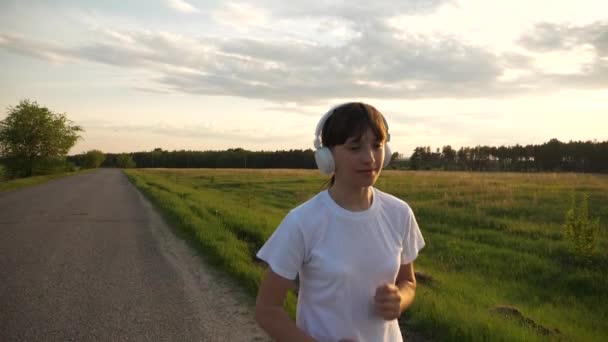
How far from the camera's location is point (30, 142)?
55.6 meters

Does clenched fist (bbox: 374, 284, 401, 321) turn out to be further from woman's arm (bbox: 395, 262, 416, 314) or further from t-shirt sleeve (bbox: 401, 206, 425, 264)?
t-shirt sleeve (bbox: 401, 206, 425, 264)

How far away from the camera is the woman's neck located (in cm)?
180

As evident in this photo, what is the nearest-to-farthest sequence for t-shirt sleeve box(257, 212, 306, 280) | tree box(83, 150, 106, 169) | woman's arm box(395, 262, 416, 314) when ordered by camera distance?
t-shirt sleeve box(257, 212, 306, 280) → woman's arm box(395, 262, 416, 314) → tree box(83, 150, 106, 169)

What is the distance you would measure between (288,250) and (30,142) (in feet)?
209

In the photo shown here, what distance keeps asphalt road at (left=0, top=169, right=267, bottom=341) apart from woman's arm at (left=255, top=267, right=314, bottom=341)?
319 cm

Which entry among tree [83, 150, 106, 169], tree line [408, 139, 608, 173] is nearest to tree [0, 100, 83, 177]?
tree line [408, 139, 608, 173]

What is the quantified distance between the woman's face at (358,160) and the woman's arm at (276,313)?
47 centimetres

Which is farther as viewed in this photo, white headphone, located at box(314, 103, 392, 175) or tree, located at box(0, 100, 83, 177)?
tree, located at box(0, 100, 83, 177)

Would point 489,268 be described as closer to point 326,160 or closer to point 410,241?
point 410,241

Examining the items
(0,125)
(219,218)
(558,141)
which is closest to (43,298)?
(219,218)

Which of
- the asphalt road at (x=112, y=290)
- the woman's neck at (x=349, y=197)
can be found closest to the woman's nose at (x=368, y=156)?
the woman's neck at (x=349, y=197)

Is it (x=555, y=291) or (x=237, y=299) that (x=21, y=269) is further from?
(x=555, y=291)

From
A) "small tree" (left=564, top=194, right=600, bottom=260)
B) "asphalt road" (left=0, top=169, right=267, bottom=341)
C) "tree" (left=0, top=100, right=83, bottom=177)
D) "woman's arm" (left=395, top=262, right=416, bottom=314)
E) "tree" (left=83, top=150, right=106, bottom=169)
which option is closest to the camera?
"woman's arm" (left=395, top=262, right=416, bottom=314)

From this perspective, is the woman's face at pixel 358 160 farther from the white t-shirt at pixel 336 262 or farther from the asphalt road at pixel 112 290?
the asphalt road at pixel 112 290
